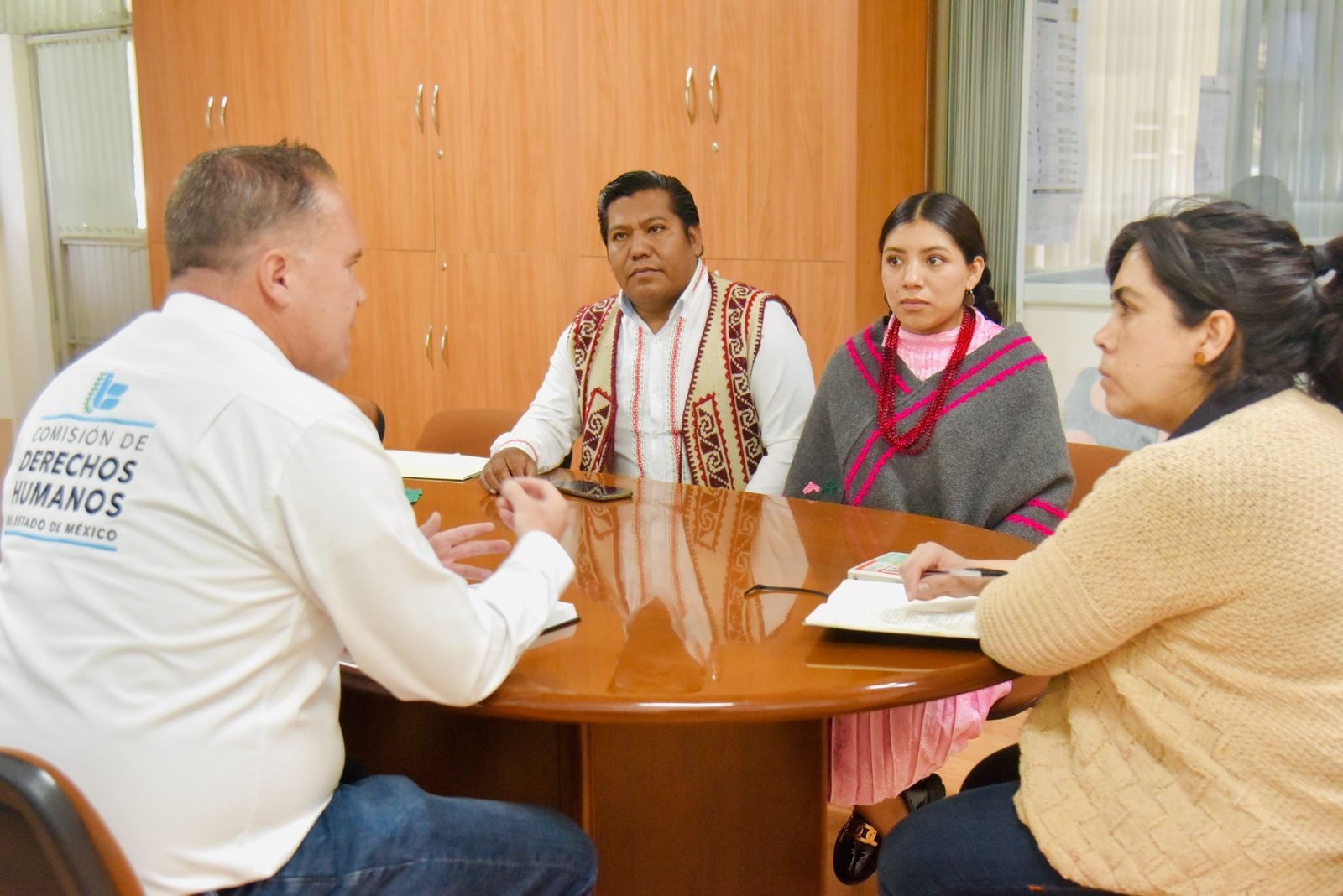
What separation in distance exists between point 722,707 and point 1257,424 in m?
0.64

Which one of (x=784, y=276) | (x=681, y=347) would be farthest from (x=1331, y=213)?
(x=681, y=347)

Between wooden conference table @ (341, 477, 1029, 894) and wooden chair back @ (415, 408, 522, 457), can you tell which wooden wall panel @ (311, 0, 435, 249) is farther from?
wooden conference table @ (341, 477, 1029, 894)

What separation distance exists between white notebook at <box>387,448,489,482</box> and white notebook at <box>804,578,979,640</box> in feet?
4.12

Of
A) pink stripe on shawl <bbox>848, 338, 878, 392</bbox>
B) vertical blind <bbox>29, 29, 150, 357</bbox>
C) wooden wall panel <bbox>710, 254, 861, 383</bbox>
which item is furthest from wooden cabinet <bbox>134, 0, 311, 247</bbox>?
pink stripe on shawl <bbox>848, 338, 878, 392</bbox>

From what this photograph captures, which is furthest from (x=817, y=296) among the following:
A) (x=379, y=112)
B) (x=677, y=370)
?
(x=379, y=112)

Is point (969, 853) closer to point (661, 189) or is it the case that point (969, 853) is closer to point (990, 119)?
point (661, 189)

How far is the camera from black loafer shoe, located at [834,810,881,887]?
252 cm

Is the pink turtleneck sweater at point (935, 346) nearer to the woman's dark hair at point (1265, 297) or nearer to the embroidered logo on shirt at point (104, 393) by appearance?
the woman's dark hair at point (1265, 297)

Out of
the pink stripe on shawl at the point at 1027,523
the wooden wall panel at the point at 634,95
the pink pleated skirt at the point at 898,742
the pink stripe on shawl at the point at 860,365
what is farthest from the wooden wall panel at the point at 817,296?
the pink pleated skirt at the point at 898,742

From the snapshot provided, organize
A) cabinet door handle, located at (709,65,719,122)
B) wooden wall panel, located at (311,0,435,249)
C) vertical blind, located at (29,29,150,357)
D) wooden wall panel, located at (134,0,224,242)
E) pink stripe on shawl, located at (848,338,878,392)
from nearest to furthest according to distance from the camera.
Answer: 1. pink stripe on shawl, located at (848,338,878,392)
2. cabinet door handle, located at (709,65,719,122)
3. wooden wall panel, located at (311,0,435,249)
4. wooden wall panel, located at (134,0,224,242)
5. vertical blind, located at (29,29,150,357)

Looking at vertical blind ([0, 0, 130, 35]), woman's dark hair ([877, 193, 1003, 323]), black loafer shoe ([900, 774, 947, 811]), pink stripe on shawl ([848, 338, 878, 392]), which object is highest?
vertical blind ([0, 0, 130, 35])

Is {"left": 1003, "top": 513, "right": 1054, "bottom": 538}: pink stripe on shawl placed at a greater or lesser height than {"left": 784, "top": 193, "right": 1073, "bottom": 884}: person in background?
lesser

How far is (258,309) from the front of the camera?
4.54ft

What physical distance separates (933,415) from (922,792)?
2.54 feet
